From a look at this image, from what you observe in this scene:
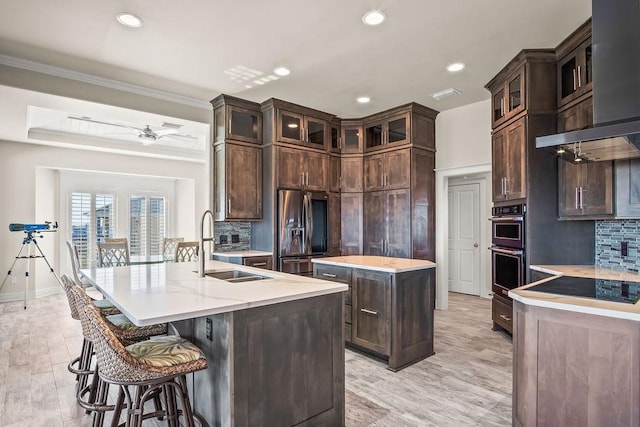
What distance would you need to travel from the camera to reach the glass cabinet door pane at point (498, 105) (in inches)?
156

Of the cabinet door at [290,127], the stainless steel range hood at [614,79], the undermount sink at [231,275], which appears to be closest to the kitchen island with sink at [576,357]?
the stainless steel range hood at [614,79]

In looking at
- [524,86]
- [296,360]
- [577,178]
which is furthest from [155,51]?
[577,178]

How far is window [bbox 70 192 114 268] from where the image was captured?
22.9ft

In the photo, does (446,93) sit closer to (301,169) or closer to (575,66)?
(575,66)

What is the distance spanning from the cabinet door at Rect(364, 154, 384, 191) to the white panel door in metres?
2.04

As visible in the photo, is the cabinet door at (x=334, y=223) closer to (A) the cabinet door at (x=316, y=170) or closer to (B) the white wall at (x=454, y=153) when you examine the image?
(A) the cabinet door at (x=316, y=170)

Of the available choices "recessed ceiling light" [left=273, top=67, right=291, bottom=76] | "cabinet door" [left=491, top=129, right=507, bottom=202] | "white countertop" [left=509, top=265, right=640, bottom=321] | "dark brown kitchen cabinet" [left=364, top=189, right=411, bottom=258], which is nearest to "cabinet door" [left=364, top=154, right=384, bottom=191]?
"dark brown kitchen cabinet" [left=364, top=189, right=411, bottom=258]

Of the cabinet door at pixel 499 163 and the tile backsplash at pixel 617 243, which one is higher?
the cabinet door at pixel 499 163

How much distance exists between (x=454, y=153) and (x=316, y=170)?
2.05 metres

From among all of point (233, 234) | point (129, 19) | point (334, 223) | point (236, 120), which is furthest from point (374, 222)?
point (129, 19)

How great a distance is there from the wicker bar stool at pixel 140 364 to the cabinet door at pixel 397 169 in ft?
12.8

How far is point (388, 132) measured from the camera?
208 inches

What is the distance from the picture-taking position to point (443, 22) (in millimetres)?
2936

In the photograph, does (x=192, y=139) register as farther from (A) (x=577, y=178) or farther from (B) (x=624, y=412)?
(B) (x=624, y=412)
